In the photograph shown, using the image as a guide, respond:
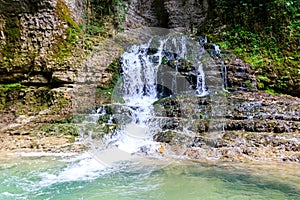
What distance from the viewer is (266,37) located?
27.9 feet

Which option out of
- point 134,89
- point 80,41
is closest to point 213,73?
point 134,89

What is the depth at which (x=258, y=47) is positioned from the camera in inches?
329

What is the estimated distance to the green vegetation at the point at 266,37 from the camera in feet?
25.0

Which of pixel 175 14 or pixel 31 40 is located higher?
pixel 175 14

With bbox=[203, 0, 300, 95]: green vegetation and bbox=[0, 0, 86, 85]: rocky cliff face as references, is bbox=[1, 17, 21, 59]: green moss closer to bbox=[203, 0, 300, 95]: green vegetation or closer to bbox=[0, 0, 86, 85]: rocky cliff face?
bbox=[0, 0, 86, 85]: rocky cliff face

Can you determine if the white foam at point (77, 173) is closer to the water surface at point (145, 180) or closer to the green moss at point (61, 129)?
the water surface at point (145, 180)

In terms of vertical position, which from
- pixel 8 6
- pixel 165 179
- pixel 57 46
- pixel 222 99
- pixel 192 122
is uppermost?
pixel 8 6

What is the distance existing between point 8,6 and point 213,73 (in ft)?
20.4

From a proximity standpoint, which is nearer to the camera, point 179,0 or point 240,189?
Answer: point 240,189

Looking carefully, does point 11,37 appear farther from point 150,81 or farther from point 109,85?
point 150,81

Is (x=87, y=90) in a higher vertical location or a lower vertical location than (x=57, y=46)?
lower

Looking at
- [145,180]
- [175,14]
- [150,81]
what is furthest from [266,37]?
[145,180]

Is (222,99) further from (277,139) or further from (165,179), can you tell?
(165,179)

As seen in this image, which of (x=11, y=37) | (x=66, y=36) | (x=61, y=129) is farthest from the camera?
(x=66, y=36)
